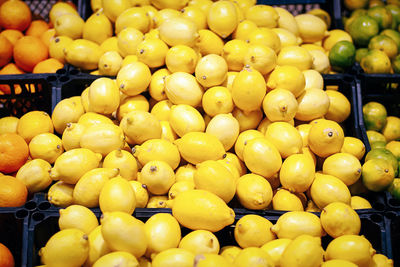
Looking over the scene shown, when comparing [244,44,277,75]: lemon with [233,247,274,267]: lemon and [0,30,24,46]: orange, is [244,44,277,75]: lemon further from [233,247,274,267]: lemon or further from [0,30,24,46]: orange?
[0,30,24,46]: orange

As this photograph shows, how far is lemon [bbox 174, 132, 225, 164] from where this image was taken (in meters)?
1.76

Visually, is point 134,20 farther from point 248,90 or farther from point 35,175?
point 35,175

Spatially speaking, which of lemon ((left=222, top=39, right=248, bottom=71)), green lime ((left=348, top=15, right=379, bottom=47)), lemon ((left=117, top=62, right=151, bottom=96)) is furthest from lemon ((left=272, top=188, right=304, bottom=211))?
green lime ((left=348, top=15, right=379, bottom=47))

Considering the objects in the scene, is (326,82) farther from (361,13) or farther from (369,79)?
(361,13)

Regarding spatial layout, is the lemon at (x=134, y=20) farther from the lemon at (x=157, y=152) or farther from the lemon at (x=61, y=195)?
the lemon at (x=61, y=195)

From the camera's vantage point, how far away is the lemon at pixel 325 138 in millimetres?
1798

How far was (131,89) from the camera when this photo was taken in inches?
79.4

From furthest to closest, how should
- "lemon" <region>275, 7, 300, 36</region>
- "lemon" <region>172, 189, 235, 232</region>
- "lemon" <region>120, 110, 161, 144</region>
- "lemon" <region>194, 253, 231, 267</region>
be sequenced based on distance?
"lemon" <region>275, 7, 300, 36</region> → "lemon" <region>120, 110, 161, 144</region> → "lemon" <region>172, 189, 235, 232</region> → "lemon" <region>194, 253, 231, 267</region>

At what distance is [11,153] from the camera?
1.92 metres

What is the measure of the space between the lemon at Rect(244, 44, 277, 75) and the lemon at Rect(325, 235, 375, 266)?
3.04 ft

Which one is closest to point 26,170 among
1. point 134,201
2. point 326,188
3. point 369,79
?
point 134,201

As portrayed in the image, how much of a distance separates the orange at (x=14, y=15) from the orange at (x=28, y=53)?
0.31 meters

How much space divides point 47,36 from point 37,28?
21 centimetres

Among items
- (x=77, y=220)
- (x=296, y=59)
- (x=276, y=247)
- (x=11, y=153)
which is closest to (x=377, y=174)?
(x=276, y=247)
